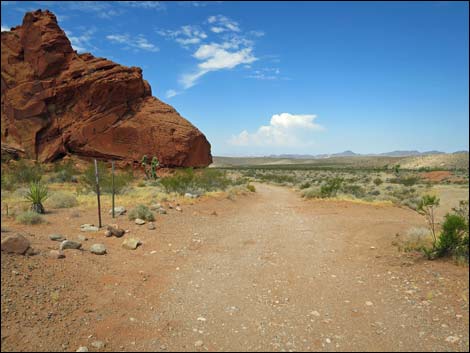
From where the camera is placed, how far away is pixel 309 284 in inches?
222

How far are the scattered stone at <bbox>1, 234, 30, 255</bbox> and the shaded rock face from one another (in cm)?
736

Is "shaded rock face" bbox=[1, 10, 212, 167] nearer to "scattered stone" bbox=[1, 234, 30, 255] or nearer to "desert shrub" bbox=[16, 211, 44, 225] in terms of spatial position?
"desert shrub" bbox=[16, 211, 44, 225]

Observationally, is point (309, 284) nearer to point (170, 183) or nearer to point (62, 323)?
point (62, 323)

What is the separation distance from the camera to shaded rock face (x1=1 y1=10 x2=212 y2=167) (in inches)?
539

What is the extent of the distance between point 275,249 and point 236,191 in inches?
449

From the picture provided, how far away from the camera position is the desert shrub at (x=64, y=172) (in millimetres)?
17969

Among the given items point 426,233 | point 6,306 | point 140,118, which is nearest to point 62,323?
point 6,306

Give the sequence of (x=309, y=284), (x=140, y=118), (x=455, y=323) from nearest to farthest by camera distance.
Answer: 1. (x=455, y=323)
2. (x=309, y=284)
3. (x=140, y=118)

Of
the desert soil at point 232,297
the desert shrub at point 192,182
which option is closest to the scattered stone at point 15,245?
the desert soil at point 232,297

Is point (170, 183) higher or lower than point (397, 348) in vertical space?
higher

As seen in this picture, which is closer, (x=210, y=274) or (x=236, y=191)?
(x=210, y=274)

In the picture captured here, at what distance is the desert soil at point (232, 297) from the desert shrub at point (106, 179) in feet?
22.5

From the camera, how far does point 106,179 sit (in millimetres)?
15797

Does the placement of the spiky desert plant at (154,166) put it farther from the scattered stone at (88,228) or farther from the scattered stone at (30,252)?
the scattered stone at (30,252)
